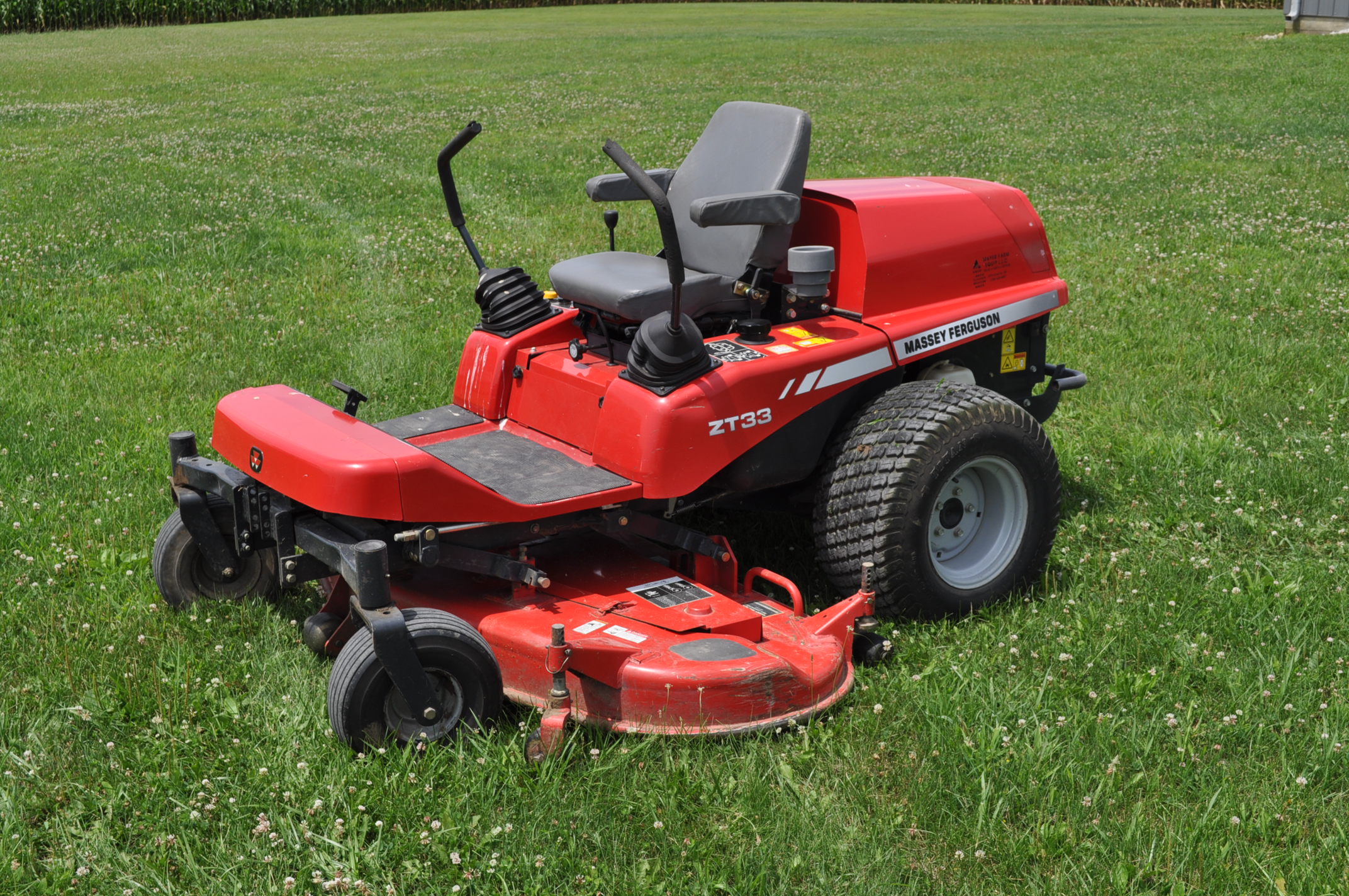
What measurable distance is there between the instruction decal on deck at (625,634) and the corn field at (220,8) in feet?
137

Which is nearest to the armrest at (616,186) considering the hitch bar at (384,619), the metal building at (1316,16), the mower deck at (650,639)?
the mower deck at (650,639)

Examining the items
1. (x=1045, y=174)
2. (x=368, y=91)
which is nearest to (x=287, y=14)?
(x=368, y=91)

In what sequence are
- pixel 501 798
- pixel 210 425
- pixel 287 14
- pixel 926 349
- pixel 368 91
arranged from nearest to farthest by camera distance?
pixel 501 798 < pixel 926 349 < pixel 210 425 < pixel 368 91 < pixel 287 14

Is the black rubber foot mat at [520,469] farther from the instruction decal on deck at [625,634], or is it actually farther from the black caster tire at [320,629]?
the black caster tire at [320,629]

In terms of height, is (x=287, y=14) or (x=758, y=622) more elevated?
(x=287, y=14)

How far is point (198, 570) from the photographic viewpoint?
14.5 feet

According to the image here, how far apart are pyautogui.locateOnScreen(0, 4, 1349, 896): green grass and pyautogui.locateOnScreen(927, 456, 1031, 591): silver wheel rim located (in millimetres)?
170

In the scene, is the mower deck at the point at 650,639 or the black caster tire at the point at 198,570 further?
the black caster tire at the point at 198,570

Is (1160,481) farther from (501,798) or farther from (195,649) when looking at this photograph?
(195,649)

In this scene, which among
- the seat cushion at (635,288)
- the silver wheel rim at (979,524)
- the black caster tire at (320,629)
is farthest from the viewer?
the silver wheel rim at (979,524)

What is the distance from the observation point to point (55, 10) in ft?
129

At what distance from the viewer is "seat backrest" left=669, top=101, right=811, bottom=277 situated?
464 cm

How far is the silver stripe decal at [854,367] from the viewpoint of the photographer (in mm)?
4387

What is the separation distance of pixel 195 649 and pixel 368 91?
18.0 metres
